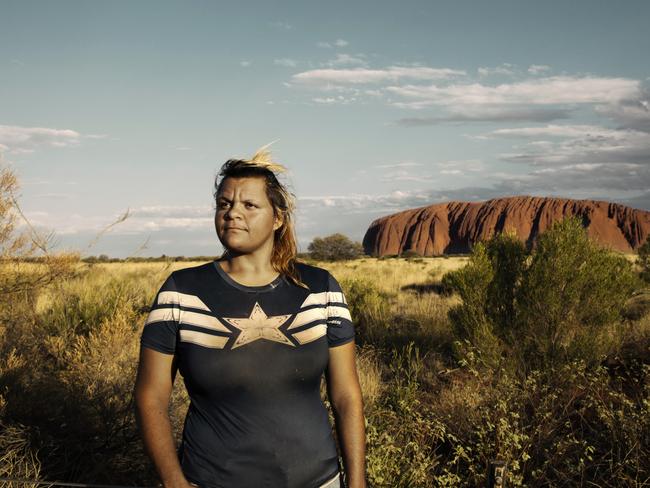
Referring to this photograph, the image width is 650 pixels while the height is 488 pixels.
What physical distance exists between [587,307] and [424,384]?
2396mm

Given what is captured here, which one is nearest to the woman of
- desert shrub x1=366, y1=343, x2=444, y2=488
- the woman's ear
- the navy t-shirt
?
the navy t-shirt

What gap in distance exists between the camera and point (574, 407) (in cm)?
616

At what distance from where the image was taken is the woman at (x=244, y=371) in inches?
80.5

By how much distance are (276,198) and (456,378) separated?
5.86 metres

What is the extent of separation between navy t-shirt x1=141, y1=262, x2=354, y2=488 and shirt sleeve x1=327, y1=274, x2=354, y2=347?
86mm

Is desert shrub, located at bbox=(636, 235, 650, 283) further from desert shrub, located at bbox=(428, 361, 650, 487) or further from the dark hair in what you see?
the dark hair

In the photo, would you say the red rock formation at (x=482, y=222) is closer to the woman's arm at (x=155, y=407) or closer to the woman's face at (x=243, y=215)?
the woman's face at (x=243, y=215)

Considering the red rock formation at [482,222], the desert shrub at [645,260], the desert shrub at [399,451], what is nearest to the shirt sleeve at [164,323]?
the desert shrub at [399,451]

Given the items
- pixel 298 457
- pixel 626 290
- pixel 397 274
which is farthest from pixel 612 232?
pixel 298 457

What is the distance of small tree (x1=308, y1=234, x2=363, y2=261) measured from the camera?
5050 centimetres

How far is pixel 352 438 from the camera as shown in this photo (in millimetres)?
2262

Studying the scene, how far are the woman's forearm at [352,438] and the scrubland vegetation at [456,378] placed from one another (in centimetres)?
201

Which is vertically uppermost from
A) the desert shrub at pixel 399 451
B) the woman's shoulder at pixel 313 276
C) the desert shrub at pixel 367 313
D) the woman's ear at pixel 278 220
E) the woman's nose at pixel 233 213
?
the woman's nose at pixel 233 213

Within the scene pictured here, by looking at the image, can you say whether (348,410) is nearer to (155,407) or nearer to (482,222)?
(155,407)
